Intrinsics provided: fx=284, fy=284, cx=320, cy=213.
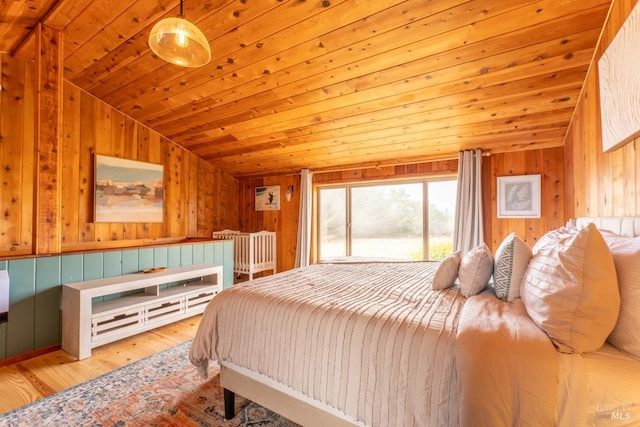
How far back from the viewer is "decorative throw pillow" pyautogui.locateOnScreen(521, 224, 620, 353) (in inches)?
34.4

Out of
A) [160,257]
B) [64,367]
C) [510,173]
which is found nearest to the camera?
[64,367]

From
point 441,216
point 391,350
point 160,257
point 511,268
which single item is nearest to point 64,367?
point 160,257

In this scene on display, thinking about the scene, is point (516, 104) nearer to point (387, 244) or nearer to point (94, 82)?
point (387, 244)

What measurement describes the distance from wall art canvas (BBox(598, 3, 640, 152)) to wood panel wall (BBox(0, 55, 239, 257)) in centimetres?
396

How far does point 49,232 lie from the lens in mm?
2480

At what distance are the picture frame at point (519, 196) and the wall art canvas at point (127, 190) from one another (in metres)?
4.65

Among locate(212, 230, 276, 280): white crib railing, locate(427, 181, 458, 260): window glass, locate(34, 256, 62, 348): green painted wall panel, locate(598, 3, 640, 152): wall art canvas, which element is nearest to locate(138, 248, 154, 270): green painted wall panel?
locate(34, 256, 62, 348): green painted wall panel

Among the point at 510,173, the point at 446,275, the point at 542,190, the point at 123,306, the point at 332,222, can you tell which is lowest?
the point at 123,306

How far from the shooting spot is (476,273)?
1.54 meters

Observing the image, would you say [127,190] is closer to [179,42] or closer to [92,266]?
[92,266]

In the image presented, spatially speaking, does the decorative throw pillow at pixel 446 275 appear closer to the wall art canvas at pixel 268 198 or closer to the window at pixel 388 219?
the window at pixel 388 219

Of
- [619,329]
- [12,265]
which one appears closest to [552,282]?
[619,329]

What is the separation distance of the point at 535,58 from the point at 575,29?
27 cm

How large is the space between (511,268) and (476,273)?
20 cm
